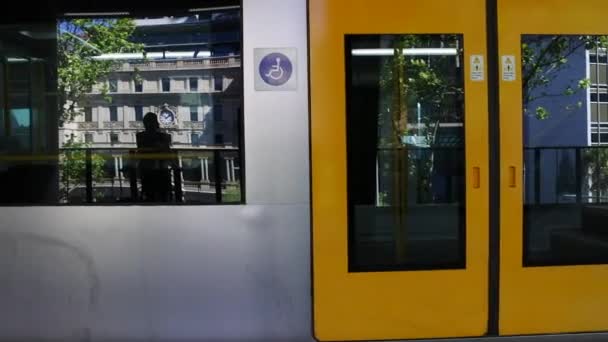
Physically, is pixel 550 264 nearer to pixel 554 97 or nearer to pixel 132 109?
pixel 554 97

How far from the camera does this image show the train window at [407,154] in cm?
389

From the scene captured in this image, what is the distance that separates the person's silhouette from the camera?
390 cm

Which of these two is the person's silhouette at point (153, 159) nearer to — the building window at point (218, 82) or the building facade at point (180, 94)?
the building facade at point (180, 94)

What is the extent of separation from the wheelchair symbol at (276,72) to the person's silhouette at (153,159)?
74cm

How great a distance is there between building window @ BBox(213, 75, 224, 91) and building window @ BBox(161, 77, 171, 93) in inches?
11.2

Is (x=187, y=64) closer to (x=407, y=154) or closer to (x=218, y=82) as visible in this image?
(x=218, y=82)

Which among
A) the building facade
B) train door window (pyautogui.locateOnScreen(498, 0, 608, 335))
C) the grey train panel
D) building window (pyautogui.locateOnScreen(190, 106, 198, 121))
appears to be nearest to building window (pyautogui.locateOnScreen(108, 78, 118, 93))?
the building facade

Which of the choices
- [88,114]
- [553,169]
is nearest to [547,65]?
[553,169]

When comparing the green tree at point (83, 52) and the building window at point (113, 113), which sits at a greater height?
the green tree at point (83, 52)

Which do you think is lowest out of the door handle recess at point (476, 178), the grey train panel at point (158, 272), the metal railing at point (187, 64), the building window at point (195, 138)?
the grey train panel at point (158, 272)

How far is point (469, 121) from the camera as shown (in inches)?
154

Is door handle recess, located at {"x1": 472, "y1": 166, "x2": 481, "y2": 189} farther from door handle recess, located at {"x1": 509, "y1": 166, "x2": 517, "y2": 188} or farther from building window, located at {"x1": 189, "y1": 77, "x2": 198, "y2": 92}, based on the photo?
building window, located at {"x1": 189, "y1": 77, "x2": 198, "y2": 92}

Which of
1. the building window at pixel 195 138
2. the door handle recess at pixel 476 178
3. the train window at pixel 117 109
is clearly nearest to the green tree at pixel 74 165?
the train window at pixel 117 109

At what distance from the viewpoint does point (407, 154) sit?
13.0 ft
